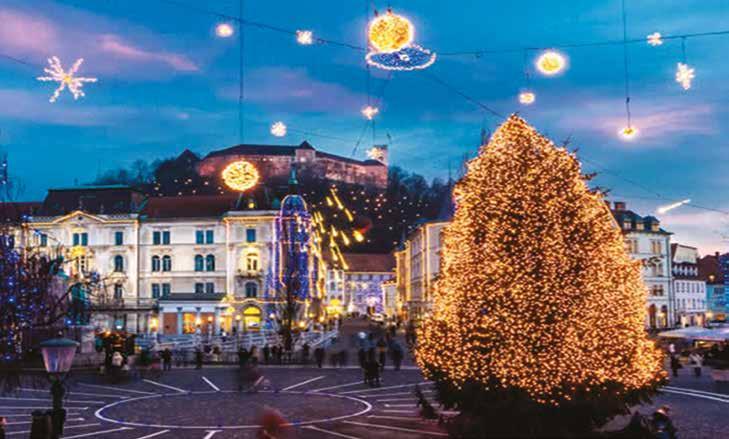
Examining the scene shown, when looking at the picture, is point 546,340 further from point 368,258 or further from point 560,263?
point 368,258

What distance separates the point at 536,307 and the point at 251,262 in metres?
54.5

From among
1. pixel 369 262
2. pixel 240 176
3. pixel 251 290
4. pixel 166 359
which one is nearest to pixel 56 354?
pixel 240 176

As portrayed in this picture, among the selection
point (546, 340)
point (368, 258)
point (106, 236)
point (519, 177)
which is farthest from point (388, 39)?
point (368, 258)

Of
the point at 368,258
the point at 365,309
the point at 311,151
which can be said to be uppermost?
the point at 311,151

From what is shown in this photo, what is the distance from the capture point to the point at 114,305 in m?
65.0

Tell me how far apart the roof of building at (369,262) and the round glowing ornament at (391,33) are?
414 ft

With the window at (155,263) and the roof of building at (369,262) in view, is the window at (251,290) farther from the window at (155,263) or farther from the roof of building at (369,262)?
the roof of building at (369,262)

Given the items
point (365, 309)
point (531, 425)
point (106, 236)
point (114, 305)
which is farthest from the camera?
point (365, 309)

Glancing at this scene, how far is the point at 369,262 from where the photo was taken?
144m

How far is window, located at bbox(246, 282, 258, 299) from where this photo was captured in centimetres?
6725

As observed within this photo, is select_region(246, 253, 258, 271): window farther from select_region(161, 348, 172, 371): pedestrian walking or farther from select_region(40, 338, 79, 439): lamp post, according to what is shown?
select_region(40, 338, 79, 439): lamp post

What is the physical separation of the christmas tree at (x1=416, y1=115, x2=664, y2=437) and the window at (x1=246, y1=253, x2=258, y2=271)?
5189 centimetres

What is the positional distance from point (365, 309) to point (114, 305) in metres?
83.1

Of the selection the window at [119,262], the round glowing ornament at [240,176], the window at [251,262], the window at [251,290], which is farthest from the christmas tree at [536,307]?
the window at [119,262]
